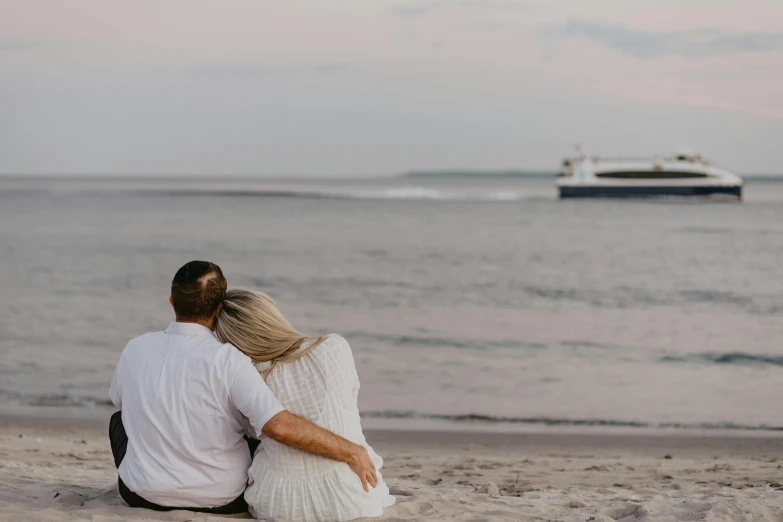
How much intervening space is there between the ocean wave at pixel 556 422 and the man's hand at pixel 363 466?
440 cm

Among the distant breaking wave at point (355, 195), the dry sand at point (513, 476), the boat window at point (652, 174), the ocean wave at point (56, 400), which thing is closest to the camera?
the dry sand at point (513, 476)

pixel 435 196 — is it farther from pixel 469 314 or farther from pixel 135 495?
pixel 135 495

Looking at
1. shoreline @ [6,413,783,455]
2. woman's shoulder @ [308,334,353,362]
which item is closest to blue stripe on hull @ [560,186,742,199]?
shoreline @ [6,413,783,455]

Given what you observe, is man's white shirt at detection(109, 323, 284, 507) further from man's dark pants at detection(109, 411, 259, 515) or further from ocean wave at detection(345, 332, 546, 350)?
ocean wave at detection(345, 332, 546, 350)

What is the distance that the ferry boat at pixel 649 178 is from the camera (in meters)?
63.6

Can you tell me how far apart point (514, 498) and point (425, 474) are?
47.2 inches

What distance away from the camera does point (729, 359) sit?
1051cm

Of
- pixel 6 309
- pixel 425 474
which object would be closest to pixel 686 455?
pixel 425 474

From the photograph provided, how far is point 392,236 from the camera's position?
34844mm

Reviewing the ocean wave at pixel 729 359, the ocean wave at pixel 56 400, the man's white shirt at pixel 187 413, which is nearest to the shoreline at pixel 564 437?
the ocean wave at pixel 56 400

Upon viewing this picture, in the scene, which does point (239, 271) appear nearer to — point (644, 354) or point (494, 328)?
point (494, 328)

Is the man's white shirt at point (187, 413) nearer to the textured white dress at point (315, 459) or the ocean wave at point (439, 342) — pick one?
the textured white dress at point (315, 459)

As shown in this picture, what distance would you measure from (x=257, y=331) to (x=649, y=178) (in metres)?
65.7

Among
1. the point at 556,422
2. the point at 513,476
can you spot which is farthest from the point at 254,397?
the point at 556,422
